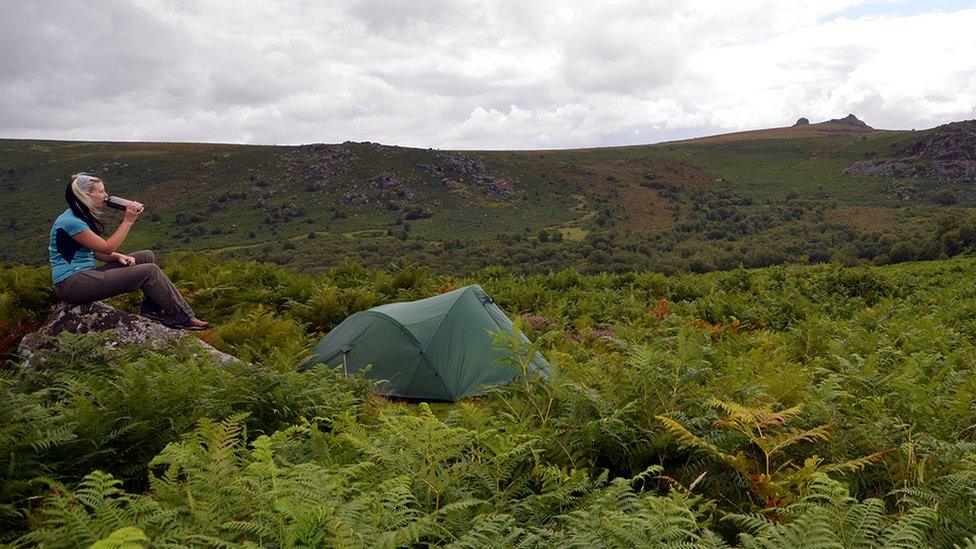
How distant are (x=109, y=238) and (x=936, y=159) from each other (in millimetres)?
135022

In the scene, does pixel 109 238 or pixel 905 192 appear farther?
pixel 905 192

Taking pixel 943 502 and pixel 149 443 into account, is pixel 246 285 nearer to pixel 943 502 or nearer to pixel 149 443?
pixel 149 443

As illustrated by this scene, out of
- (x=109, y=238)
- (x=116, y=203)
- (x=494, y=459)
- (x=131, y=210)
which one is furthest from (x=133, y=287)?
(x=494, y=459)

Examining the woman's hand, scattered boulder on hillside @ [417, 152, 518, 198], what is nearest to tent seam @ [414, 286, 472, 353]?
the woman's hand

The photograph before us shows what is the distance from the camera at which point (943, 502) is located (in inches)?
141

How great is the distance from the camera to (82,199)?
315 inches

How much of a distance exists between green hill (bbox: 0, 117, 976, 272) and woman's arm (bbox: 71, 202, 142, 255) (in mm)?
43592

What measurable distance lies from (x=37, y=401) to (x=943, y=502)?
6.74 m

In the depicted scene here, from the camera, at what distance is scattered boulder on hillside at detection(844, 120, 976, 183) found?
325 feet

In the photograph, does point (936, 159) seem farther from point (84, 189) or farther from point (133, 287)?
point (84, 189)

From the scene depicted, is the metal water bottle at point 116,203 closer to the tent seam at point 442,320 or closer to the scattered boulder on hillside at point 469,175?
the tent seam at point 442,320

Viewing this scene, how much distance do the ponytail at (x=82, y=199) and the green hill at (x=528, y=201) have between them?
1713 inches

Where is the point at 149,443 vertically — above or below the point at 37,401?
below

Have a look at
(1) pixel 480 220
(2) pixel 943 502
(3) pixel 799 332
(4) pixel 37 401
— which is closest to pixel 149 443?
(4) pixel 37 401
